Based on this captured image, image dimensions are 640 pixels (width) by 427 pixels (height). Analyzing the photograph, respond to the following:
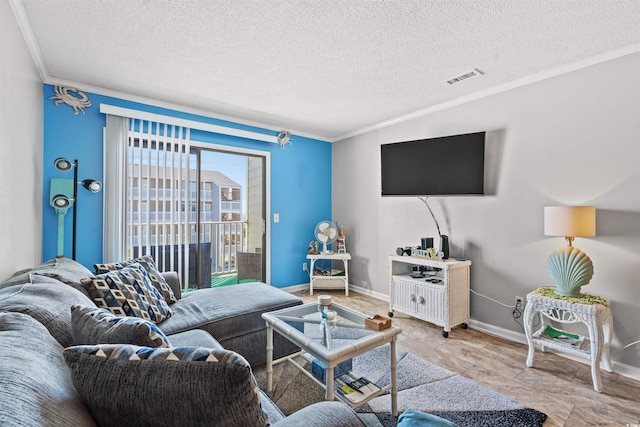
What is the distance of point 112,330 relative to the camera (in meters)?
0.87

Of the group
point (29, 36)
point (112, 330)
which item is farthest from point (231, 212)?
point (112, 330)

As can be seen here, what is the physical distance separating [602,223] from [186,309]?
10.4ft

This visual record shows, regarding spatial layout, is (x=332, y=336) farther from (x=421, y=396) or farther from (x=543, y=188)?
(x=543, y=188)

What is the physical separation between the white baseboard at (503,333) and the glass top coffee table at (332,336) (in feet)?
5.36

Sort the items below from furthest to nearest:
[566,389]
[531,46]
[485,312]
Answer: [485,312], [531,46], [566,389]

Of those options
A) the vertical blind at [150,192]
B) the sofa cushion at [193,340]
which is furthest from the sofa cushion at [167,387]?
the vertical blind at [150,192]

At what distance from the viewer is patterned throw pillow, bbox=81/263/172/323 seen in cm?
165

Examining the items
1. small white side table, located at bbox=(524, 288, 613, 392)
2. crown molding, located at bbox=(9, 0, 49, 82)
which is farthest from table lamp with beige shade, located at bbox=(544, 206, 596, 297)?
crown molding, located at bbox=(9, 0, 49, 82)

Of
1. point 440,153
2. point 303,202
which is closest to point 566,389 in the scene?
point 440,153

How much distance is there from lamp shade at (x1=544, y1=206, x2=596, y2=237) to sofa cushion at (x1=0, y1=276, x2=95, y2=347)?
2.89m

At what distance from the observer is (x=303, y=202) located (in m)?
4.38

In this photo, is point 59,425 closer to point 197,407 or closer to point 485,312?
point 197,407

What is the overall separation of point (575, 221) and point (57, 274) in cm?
328

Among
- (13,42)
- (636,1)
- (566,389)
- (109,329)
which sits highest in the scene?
(636,1)
